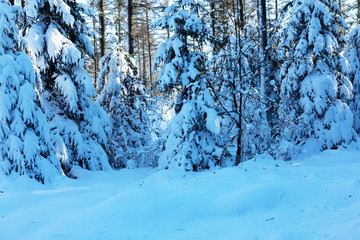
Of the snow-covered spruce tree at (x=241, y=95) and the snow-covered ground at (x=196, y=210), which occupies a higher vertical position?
the snow-covered spruce tree at (x=241, y=95)

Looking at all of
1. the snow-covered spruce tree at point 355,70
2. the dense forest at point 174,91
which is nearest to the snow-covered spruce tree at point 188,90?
the dense forest at point 174,91

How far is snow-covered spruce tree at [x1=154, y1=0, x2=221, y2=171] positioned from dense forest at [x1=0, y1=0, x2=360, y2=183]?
0.03m

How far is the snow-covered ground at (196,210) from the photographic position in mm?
4188

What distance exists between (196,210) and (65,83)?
6.71m

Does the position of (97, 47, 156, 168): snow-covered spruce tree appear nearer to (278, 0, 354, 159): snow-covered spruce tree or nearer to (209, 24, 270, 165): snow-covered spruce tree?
(209, 24, 270, 165): snow-covered spruce tree

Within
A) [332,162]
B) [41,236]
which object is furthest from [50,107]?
[332,162]

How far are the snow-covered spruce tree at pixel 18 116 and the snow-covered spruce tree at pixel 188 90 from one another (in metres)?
3.75

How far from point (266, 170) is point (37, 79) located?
7.34m

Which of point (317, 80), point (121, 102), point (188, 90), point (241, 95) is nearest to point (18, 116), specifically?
point (188, 90)

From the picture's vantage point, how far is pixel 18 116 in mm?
7883

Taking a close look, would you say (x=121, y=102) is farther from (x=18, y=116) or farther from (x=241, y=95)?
(x=241, y=95)

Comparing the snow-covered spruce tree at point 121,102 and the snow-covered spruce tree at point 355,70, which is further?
the snow-covered spruce tree at point 355,70

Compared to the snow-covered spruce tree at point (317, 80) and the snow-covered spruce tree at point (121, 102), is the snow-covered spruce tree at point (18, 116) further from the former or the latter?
the snow-covered spruce tree at point (317, 80)

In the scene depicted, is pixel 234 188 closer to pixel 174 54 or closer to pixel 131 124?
pixel 174 54
